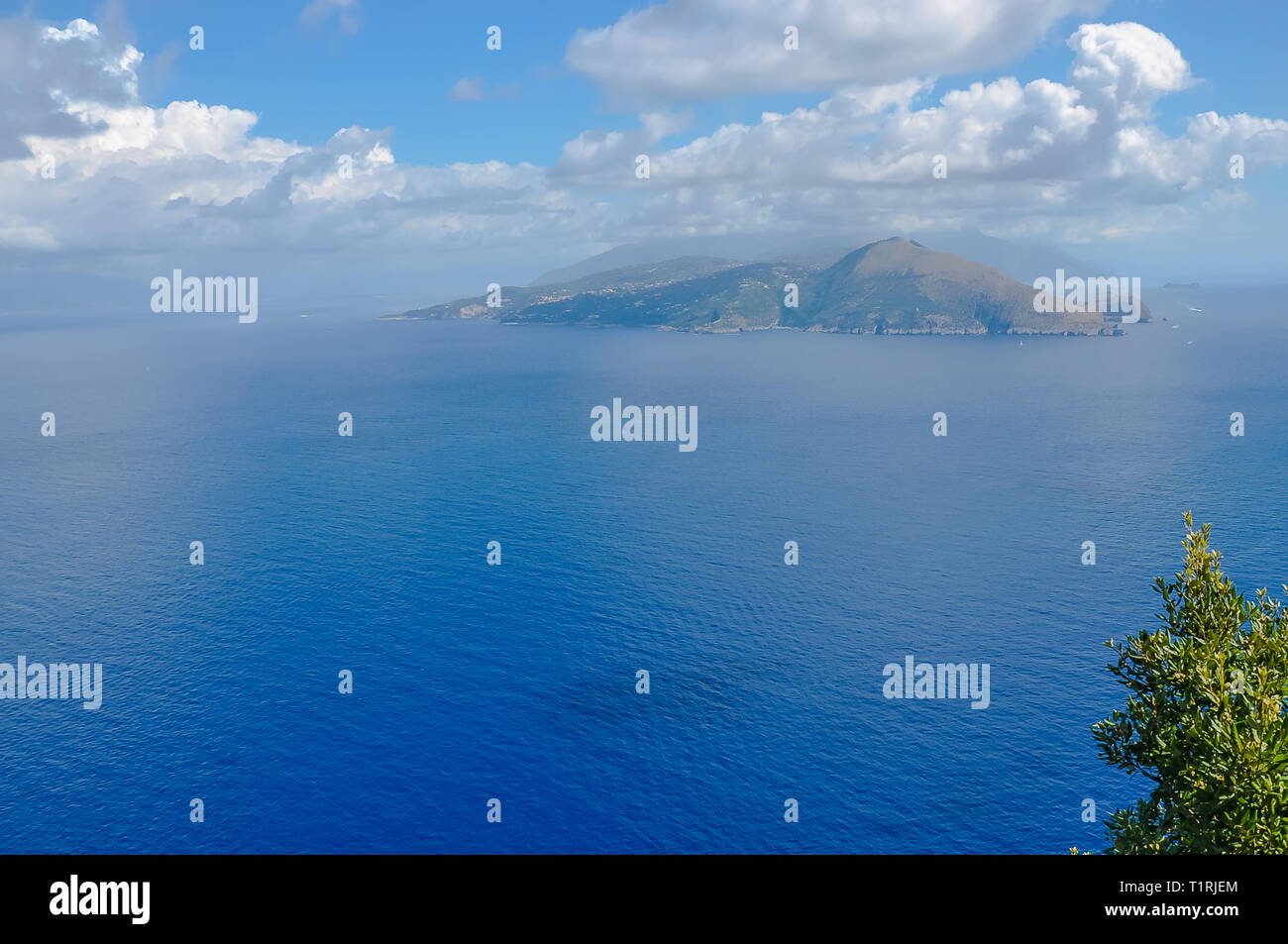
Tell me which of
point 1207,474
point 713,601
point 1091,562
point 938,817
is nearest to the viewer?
point 938,817

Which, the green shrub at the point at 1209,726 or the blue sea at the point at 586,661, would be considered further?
the blue sea at the point at 586,661

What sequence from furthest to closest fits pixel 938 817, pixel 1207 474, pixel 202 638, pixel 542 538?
1. pixel 1207 474
2. pixel 542 538
3. pixel 202 638
4. pixel 938 817

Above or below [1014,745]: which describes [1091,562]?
above

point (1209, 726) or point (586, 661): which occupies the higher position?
point (1209, 726)

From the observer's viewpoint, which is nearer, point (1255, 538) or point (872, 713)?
point (872, 713)

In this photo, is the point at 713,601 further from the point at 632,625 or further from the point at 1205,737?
the point at 1205,737

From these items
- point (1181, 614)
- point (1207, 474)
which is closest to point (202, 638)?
point (1181, 614)

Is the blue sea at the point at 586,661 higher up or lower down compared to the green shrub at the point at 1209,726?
lower down

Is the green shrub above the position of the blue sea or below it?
above

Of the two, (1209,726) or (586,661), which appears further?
(586,661)

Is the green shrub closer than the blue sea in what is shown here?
Yes
